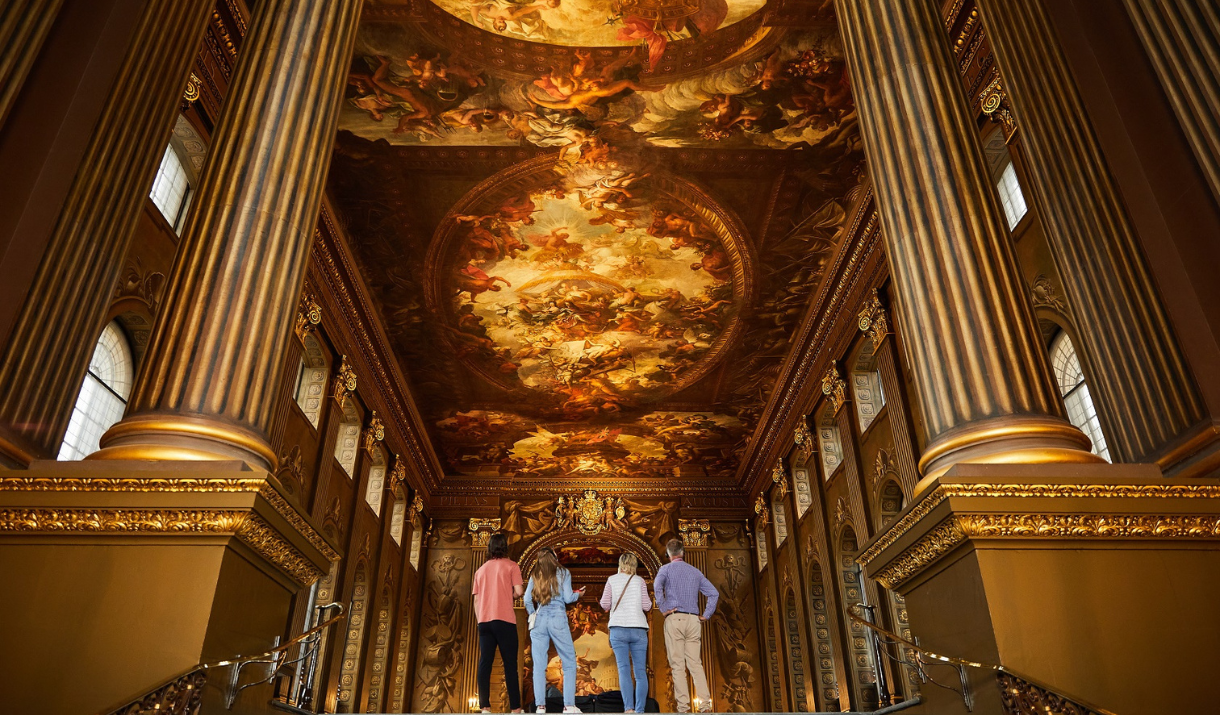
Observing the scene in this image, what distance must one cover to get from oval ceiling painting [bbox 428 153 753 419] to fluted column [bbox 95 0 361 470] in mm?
6721

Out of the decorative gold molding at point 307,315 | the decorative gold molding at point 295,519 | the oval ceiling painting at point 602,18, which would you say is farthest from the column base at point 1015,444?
the decorative gold molding at point 307,315

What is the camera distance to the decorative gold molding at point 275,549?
397cm

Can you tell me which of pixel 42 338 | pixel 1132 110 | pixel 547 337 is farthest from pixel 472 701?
pixel 1132 110

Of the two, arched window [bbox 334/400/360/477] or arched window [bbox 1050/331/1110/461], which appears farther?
arched window [bbox 334/400/360/477]

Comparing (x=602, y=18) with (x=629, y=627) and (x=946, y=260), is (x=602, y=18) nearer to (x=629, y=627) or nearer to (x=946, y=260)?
(x=946, y=260)

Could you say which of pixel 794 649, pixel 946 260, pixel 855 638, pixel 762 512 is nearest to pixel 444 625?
pixel 762 512

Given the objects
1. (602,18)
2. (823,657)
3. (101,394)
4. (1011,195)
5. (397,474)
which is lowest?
(823,657)

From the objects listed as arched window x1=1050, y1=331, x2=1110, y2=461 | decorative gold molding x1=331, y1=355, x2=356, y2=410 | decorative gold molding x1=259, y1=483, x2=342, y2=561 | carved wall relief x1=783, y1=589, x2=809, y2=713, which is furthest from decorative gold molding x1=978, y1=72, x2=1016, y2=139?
carved wall relief x1=783, y1=589, x2=809, y2=713

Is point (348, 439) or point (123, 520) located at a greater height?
point (348, 439)

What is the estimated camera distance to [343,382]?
47.3 ft

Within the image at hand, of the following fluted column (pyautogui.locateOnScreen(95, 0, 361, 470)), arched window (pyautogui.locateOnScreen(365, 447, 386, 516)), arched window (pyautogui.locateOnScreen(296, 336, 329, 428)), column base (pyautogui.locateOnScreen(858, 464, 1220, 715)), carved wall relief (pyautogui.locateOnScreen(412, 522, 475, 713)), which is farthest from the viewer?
carved wall relief (pyautogui.locateOnScreen(412, 522, 475, 713))

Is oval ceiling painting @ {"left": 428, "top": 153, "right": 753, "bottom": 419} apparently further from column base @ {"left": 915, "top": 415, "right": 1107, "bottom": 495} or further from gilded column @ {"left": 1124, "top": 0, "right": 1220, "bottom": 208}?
column base @ {"left": 915, "top": 415, "right": 1107, "bottom": 495}

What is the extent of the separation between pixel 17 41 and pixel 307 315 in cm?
728

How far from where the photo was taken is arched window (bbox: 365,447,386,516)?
1752cm
